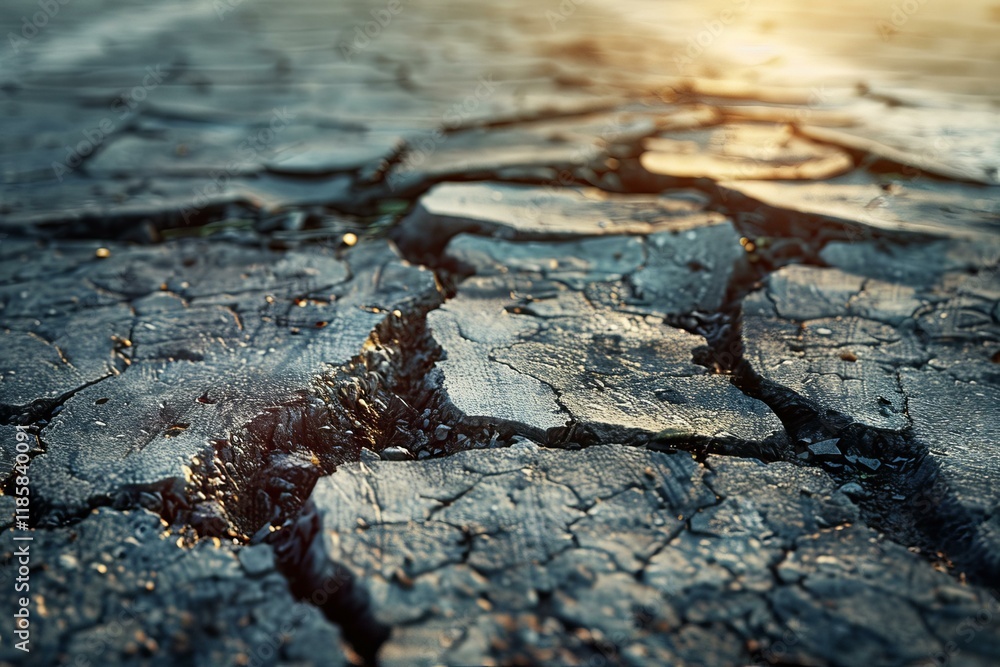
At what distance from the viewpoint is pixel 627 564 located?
1.14 metres

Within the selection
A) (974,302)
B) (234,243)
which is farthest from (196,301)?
(974,302)

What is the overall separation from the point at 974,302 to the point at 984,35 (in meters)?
4.93

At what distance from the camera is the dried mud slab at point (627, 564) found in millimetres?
1027

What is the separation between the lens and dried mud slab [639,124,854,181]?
2.68 metres

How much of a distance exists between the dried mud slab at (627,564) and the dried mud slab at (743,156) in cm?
161

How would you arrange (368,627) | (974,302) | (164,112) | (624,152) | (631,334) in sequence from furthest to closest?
(164,112) → (624,152) → (974,302) → (631,334) → (368,627)

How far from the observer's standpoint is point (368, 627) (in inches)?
41.1

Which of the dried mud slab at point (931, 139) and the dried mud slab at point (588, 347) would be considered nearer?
the dried mud slab at point (588, 347)

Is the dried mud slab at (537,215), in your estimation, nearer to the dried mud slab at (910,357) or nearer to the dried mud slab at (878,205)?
the dried mud slab at (878,205)

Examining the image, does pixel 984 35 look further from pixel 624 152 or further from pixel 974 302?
pixel 974 302

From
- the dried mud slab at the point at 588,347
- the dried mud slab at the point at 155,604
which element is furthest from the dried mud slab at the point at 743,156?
the dried mud slab at the point at 155,604

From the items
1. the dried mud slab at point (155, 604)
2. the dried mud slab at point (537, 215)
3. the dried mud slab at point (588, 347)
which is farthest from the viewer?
the dried mud slab at point (537, 215)

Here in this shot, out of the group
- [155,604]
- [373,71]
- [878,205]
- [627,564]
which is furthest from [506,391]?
[373,71]

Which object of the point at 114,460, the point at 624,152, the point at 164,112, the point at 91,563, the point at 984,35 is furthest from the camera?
the point at 984,35
